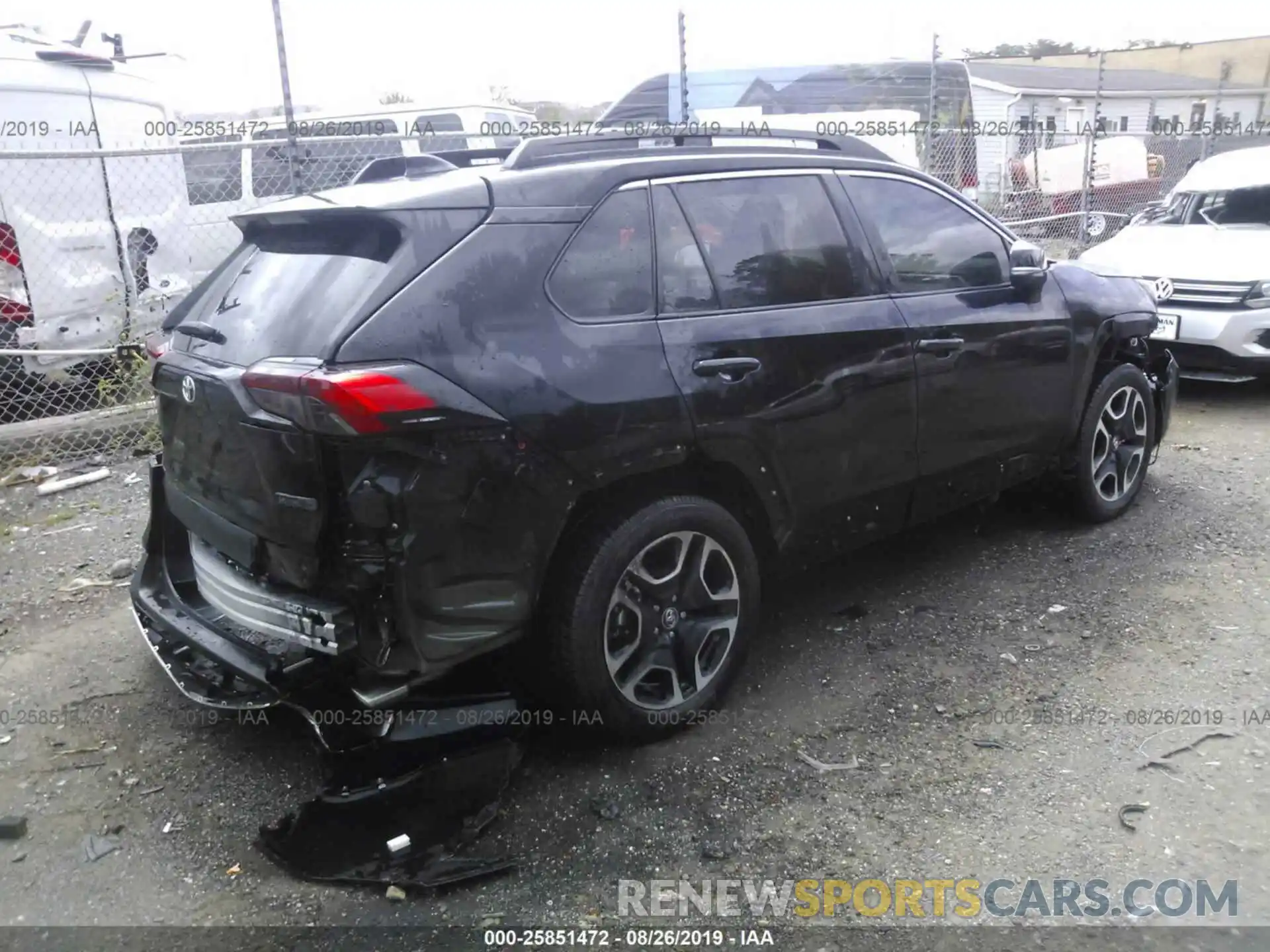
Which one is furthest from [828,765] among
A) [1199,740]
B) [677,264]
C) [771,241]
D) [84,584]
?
[84,584]

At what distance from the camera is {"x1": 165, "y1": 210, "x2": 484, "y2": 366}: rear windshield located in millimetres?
2727

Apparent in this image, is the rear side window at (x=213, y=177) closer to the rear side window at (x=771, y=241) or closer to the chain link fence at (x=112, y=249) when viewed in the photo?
the chain link fence at (x=112, y=249)

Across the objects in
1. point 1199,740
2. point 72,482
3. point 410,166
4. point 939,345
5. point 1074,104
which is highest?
point 1074,104

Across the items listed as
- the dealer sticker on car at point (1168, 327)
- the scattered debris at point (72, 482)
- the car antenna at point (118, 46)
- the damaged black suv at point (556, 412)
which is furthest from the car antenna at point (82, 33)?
the dealer sticker on car at point (1168, 327)

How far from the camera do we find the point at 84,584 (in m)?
4.71

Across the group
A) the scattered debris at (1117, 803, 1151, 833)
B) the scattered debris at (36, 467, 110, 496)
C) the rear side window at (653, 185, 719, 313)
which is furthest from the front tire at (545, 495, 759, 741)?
the scattered debris at (36, 467, 110, 496)

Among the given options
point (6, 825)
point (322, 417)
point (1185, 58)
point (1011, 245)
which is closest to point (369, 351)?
point (322, 417)

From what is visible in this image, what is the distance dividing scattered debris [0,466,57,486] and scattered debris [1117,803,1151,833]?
5981 mm

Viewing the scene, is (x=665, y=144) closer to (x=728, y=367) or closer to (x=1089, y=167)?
(x=728, y=367)

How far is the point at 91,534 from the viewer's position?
5.30 meters

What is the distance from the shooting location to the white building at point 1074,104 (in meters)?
15.3

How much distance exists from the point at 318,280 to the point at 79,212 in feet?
19.5

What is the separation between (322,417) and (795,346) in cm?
163

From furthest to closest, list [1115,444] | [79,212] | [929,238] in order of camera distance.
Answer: [79,212]
[1115,444]
[929,238]
